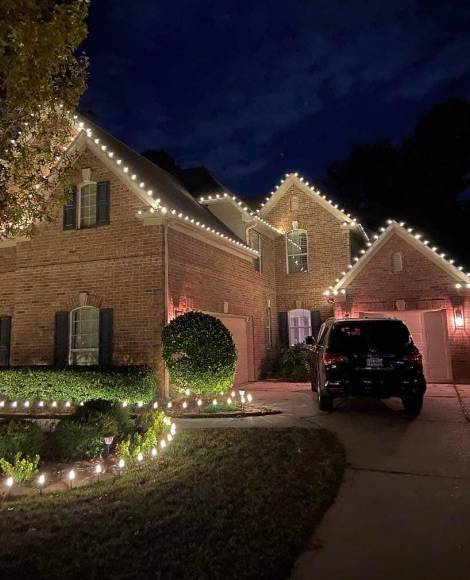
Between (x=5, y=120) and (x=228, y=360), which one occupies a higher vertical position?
(x=5, y=120)

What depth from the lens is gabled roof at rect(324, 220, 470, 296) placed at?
15.1 metres

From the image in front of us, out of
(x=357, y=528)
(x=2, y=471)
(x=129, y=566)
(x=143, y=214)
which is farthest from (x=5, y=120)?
(x=357, y=528)

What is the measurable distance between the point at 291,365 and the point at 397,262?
200 inches

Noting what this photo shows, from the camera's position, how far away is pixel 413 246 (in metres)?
15.9

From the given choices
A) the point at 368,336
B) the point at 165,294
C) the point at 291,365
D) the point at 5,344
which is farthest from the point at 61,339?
the point at 291,365

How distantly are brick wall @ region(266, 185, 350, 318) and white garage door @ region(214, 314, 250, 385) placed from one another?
3.42 m

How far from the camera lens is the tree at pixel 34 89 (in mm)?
7047

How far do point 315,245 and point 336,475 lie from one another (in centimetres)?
1409

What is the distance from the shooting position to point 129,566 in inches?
136

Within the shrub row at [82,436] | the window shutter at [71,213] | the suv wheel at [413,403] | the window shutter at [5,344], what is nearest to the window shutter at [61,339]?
the window shutter at [5,344]

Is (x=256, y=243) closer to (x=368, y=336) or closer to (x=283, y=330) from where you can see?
(x=283, y=330)

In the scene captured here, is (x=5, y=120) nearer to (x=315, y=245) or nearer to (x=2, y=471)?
(x=2, y=471)

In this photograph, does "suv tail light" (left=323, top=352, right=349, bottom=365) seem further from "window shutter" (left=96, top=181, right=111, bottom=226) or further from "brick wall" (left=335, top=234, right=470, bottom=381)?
"brick wall" (left=335, top=234, right=470, bottom=381)

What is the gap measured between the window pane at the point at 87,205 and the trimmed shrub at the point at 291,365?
8.04 m
